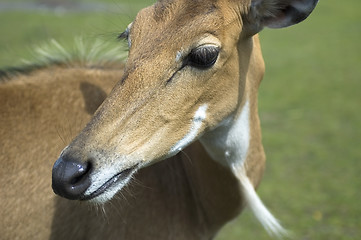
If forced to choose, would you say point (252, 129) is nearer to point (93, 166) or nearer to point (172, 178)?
point (172, 178)

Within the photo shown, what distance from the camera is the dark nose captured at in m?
2.21

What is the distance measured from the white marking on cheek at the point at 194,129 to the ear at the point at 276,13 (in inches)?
23.2

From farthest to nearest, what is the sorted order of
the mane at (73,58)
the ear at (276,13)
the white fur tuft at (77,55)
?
the white fur tuft at (77,55)
the mane at (73,58)
the ear at (276,13)

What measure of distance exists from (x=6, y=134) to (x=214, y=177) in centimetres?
141

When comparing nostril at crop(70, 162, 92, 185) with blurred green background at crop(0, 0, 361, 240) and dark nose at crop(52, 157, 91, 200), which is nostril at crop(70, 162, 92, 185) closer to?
dark nose at crop(52, 157, 91, 200)

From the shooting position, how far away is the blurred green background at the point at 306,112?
504cm

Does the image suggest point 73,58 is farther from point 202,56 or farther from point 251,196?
point 251,196

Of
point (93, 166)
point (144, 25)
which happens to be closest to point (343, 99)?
point (144, 25)

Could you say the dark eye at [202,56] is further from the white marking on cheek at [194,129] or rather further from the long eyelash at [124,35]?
the long eyelash at [124,35]

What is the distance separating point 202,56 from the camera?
2.47 metres

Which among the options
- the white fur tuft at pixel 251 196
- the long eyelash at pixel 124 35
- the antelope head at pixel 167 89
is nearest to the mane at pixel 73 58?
the long eyelash at pixel 124 35

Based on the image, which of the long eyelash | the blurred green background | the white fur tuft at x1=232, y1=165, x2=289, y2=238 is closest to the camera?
the long eyelash

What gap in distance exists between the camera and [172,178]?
328 centimetres

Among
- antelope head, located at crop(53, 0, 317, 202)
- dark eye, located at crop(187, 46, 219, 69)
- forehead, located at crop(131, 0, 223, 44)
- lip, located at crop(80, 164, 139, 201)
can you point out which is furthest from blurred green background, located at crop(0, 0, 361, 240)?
lip, located at crop(80, 164, 139, 201)
